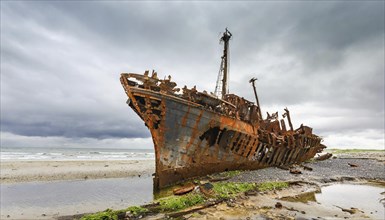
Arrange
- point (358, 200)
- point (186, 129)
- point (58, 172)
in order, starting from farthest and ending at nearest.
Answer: point (58, 172), point (186, 129), point (358, 200)

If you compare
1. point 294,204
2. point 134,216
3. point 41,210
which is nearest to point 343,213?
point 294,204

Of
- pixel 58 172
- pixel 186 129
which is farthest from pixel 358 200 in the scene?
pixel 58 172

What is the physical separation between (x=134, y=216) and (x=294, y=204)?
5.72 m

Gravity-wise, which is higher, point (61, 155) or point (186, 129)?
point (186, 129)

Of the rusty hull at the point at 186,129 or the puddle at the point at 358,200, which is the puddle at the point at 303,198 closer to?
the puddle at the point at 358,200

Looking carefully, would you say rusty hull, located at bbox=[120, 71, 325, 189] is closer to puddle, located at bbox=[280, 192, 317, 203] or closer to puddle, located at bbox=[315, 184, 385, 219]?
puddle, located at bbox=[280, 192, 317, 203]

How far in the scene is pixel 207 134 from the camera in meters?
13.7

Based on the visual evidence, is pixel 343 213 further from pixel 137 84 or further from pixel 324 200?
pixel 137 84

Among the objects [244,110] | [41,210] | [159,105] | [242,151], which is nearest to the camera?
[41,210]

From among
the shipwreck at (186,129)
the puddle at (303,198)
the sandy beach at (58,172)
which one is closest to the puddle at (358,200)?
the puddle at (303,198)

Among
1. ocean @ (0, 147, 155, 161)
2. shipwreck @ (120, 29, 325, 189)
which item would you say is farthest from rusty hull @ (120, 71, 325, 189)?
ocean @ (0, 147, 155, 161)

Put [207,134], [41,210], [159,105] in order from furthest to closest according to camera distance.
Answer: [207,134], [159,105], [41,210]

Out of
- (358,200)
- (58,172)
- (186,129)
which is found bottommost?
(58,172)

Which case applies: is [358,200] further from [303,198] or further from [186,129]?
[186,129]
